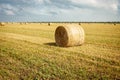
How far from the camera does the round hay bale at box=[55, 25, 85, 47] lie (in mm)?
13695

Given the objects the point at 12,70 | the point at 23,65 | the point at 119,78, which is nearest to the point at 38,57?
the point at 23,65

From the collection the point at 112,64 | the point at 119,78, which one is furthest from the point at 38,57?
the point at 119,78

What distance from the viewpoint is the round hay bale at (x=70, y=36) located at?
13695 mm

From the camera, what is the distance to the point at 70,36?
13.7 metres

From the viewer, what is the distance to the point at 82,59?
9.62 m

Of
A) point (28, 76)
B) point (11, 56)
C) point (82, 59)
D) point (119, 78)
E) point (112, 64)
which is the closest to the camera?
point (119, 78)

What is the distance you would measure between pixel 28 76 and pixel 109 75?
10.8 ft

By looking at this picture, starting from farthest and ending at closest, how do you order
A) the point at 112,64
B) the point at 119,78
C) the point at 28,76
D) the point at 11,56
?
1. the point at 11,56
2. the point at 112,64
3. the point at 28,76
4. the point at 119,78

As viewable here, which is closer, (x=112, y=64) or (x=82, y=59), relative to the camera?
(x=112, y=64)

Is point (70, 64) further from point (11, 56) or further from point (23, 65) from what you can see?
point (11, 56)

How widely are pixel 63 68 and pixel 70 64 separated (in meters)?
0.64

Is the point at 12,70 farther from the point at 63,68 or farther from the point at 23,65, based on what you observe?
the point at 63,68

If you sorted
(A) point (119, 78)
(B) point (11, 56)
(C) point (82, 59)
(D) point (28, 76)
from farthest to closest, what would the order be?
(B) point (11, 56), (C) point (82, 59), (D) point (28, 76), (A) point (119, 78)

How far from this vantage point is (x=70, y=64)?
8758mm
